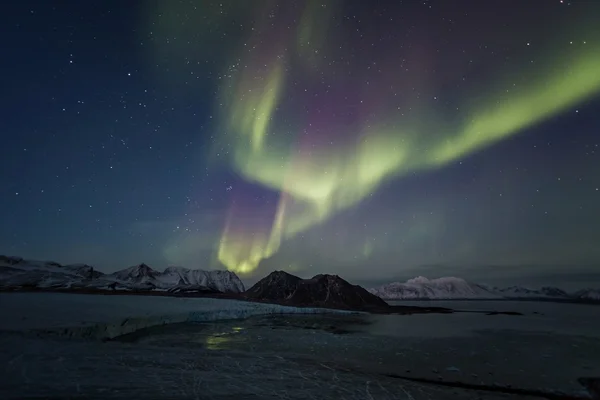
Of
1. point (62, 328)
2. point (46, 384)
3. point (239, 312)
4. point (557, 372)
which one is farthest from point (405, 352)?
point (239, 312)

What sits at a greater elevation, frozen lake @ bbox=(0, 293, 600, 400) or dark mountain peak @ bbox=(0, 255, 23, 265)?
dark mountain peak @ bbox=(0, 255, 23, 265)

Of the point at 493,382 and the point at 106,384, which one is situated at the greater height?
the point at 106,384

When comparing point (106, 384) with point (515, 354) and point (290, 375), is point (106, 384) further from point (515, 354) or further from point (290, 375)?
point (515, 354)

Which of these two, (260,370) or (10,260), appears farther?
(10,260)

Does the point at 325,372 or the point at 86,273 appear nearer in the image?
the point at 325,372

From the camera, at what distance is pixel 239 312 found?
2611 inches

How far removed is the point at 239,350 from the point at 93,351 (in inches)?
317

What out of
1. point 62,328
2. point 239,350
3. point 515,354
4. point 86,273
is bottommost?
point 515,354

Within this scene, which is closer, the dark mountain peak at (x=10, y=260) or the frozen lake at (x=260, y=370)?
the frozen lake at (x=260, y=370)

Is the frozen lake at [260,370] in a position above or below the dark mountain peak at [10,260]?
below

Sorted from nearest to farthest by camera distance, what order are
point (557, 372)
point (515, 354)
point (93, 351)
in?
point (93, 351)
point (557, 372)
point (515, 354)

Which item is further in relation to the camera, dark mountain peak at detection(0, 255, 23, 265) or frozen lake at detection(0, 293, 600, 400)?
dark mountain peak at detection(0, 255, 23, 265)

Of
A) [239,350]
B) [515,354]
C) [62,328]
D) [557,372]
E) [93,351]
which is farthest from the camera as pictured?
[515,354]

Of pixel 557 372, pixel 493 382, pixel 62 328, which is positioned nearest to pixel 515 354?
pixel 557 372
